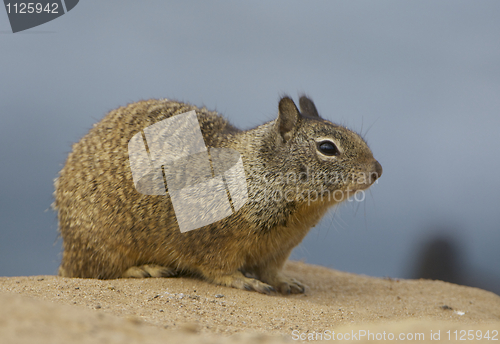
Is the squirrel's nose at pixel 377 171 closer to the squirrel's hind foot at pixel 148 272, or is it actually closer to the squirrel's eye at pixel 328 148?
the squirrel's eye at pixel 328 148

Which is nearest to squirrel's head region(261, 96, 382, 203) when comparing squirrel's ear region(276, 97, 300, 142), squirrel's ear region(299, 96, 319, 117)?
squirrel's ear region(276, 97, 300, 142)

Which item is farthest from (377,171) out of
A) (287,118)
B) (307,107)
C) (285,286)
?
(285,286)

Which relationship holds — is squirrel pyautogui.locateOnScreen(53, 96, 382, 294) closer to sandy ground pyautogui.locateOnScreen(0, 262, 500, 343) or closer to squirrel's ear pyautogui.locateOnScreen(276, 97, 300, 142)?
squirrel's ear pyautogui.locateOnScreen(276, 97, 300, 142)

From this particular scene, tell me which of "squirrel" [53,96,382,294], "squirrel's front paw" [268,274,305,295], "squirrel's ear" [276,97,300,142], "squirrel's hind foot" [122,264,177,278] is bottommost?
"squirrel's front paw" [268,274,305,295]

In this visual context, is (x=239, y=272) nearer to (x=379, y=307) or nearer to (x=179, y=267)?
(x=179, y=267)

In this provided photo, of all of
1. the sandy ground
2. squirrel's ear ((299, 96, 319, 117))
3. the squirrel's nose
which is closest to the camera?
the sandy ground

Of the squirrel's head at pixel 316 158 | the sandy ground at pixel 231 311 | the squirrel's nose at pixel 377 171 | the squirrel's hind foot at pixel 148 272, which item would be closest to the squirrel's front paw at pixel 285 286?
the sandy ground at pixel 231 311

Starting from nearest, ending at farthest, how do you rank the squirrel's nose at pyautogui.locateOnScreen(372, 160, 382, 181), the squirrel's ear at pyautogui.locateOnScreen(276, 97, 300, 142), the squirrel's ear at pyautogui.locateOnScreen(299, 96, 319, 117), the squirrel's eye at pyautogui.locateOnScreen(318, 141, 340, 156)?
the squirrel's nose at pyautogui.locateOnScreen(372, 160, 382, 181)
the squirrel's eye at pyautogui.locateOnScreen(318, 141, 340, 156)
the squirrel's ear at pyautogui.locateOnScreen(276, 97, 300, 142)
the squirrel's ear at pyautogui.locateOnScreen(299, 96, 319, 117)
